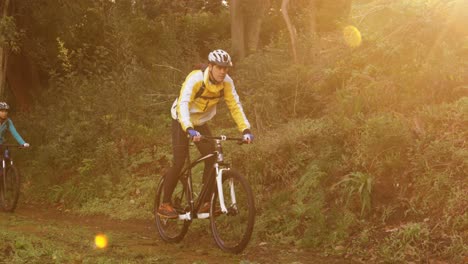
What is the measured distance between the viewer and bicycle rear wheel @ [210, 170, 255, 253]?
700cm

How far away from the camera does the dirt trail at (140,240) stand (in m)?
7.31

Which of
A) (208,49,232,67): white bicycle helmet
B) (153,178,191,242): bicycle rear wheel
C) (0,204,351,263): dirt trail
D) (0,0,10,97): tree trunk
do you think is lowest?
(0,204,351,263): dirt trail

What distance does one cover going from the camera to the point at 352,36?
12.1m

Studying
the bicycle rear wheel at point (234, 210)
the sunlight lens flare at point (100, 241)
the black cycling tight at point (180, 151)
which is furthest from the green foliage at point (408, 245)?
the sunlight lens flare at point (100, 241)

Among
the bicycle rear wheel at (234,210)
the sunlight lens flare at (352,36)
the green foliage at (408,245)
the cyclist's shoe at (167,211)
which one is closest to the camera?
the green foliage at (408,245)

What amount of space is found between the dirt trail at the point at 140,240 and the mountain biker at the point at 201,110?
23.4 inches

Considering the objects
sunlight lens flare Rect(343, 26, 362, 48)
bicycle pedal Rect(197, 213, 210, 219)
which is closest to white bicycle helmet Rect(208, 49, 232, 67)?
bicycle pedal Rect(197, 213, 210, 219)

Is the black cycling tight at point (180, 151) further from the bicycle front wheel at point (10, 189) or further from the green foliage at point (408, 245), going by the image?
the bicycle front wheel at point (10, 189)

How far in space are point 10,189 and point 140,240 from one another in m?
5.30

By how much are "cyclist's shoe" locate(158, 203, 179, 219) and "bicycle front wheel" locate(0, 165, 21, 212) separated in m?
5.41

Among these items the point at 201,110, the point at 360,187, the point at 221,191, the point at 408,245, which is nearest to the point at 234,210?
the point at 221,191

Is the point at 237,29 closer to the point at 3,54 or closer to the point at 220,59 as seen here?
the point at 3,54

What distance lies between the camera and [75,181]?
1365cm

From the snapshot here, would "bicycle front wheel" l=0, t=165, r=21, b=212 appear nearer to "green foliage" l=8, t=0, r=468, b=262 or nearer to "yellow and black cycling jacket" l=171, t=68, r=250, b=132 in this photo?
"green foliage" l=8, t=0, r=468, b=262
